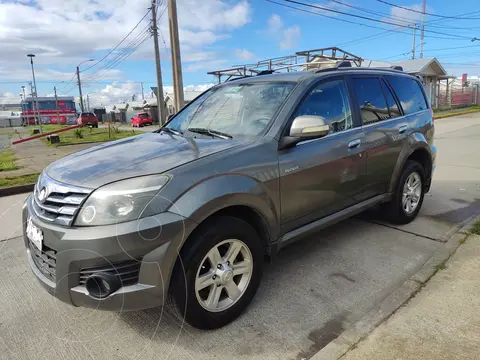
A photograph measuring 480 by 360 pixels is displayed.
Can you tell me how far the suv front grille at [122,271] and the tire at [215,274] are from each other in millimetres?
241

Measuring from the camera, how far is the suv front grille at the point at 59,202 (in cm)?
222

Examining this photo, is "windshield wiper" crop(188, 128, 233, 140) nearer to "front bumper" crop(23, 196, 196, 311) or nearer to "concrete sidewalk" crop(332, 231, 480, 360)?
"front bumper" crop(23, 196, 196, 311)

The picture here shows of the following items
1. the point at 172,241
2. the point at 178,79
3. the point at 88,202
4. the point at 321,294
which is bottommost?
the point at 321,294

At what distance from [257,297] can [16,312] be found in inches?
75.0

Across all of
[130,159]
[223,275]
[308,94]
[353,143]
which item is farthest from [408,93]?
[130,159]

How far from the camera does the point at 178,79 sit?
12.6 m

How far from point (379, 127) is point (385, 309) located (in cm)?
194

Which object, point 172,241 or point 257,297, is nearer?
point 172,241

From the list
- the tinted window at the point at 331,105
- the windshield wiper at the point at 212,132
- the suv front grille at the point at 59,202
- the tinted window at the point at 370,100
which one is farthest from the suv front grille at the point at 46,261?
the tinted window at the point at 370,100

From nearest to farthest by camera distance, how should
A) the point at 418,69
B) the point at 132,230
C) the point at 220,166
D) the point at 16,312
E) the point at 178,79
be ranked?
the point at 132,230 < the point at 220,166 < the point at 16,312 < the point at 178,79 < the point at 418,69

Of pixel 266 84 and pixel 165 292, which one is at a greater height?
pixel 266 84

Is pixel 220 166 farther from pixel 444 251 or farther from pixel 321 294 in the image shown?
pixel 444 251

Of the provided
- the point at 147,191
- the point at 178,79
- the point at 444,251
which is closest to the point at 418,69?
the point at 178,79

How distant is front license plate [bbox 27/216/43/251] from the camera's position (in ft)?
7.70
